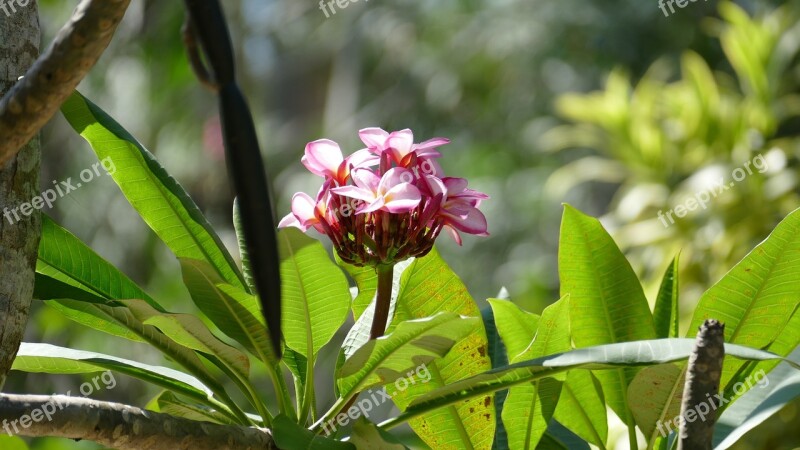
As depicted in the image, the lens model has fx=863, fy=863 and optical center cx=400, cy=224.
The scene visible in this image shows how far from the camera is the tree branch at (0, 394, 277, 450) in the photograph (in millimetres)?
466

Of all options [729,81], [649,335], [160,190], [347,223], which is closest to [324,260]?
[347,223]

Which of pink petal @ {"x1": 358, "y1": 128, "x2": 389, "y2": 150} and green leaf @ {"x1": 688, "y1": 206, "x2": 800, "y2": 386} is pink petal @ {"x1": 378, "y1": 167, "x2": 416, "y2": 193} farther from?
green leaf @ {"x1": 688, "y1": 206, "x2": 800, "y2": 386}

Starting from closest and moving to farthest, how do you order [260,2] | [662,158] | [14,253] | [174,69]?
[14,253], [662,158], [174,69], [260,2]

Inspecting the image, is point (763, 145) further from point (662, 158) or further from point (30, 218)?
point (30, 218)

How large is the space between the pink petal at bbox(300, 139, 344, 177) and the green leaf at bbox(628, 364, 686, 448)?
0.90 ft

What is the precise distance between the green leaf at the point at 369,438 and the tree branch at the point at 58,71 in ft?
0.89

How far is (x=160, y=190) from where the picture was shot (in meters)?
0.67

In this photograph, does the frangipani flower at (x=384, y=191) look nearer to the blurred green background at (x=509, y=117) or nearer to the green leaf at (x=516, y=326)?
the green leaf at (x=516, y=326)

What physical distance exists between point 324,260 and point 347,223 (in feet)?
0.13

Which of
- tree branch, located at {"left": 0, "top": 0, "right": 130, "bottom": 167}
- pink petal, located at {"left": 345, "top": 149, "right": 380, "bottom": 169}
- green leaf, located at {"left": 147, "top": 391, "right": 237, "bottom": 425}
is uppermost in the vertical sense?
tree branch, located at {"left": 0, "top": 0, "right": 130, "bottom": 167}

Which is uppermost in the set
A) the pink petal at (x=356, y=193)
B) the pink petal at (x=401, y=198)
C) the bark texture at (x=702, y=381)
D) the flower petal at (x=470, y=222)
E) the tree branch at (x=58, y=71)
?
the tree branch at (x=58, y=71)

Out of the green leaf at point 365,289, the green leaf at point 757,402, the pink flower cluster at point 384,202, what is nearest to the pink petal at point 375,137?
the pink flower cluster at point 384,202

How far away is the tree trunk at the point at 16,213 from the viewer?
55 centimetres

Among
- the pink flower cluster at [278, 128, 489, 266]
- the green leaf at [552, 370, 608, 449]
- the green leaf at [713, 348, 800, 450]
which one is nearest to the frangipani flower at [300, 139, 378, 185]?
the pink flower cluster at [278, 128, 489, 266]
